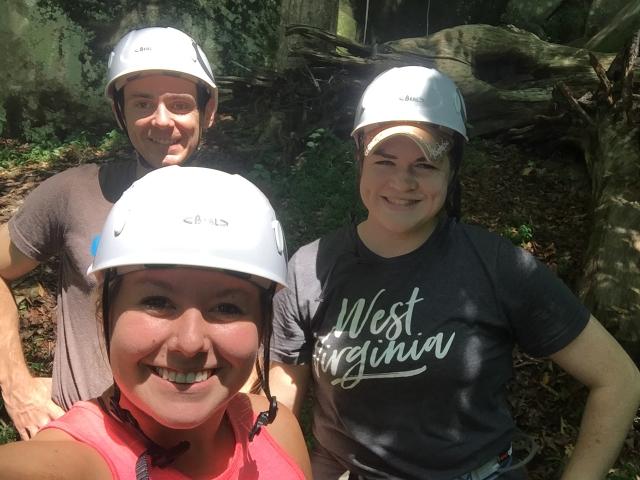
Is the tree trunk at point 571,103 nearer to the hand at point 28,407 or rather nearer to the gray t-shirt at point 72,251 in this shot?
the gray t-shirt at point 72,251

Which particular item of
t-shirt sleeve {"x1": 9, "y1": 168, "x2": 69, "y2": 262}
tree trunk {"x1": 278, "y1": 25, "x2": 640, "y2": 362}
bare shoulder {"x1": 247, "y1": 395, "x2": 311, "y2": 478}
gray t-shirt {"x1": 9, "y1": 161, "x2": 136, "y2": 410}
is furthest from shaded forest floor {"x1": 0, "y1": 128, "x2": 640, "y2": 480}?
bare shoulder {"x1": 247, "y1": 395, "x2": 311, "y2": 478}

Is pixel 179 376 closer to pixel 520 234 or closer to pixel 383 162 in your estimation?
pixel 383 162

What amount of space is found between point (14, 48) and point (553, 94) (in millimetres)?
6316

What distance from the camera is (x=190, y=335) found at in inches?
56.2

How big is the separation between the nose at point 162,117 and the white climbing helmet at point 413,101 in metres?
0.79

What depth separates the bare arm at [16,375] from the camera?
2.43 m

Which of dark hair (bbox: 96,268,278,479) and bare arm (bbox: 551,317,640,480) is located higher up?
dark hair (bbox: 96,268,278,479)

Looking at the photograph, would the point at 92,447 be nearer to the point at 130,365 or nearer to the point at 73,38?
the point at 130,365

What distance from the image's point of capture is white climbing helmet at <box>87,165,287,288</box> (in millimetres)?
1514

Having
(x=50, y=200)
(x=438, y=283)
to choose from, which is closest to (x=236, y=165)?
(x=50, y=200)

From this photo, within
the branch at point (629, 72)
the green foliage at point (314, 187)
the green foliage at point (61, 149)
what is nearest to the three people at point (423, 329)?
the green foliage at point (314, 187)

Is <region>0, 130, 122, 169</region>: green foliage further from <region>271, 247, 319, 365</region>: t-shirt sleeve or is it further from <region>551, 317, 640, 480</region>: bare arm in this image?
<region>551, 317, 640, 480</region>: bare arm

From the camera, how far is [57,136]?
7.66 meters

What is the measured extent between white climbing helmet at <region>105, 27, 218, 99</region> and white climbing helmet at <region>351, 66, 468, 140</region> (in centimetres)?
80
